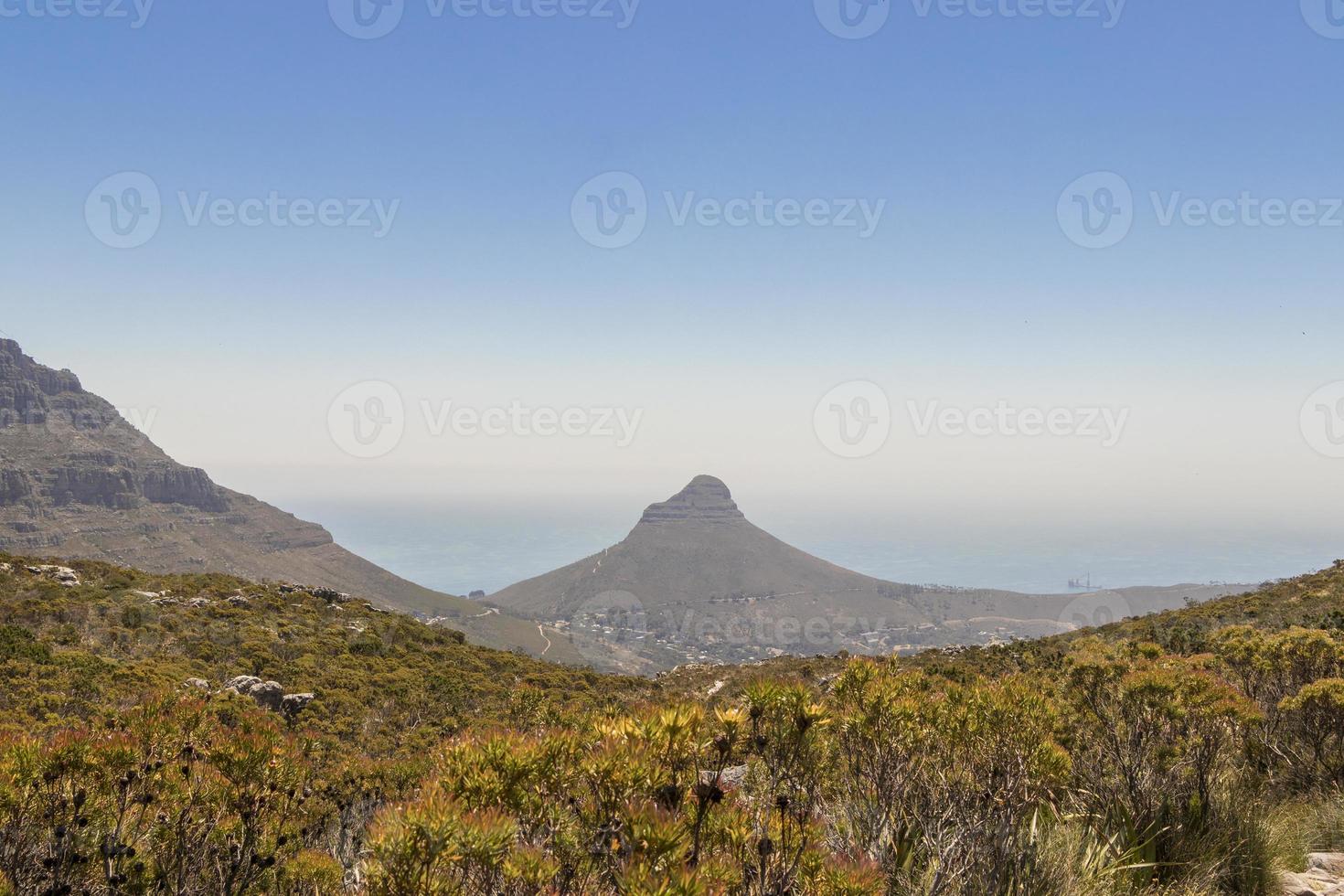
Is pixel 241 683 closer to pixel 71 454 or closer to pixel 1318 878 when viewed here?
pixel 1318 878

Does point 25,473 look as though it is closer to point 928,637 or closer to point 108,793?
point 108,793

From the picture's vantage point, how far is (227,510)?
507ft

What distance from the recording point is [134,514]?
132500 mm

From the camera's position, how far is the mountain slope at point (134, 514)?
108188 mm

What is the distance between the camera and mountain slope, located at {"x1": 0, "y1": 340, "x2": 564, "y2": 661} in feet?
355

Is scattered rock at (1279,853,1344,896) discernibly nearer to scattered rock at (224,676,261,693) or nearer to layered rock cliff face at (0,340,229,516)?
scattered rock at (224,676,261,693)

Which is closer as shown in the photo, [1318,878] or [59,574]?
[1318,878]

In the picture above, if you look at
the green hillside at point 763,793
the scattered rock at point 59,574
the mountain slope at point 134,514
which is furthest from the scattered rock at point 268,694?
the mountain slope at point 134,514

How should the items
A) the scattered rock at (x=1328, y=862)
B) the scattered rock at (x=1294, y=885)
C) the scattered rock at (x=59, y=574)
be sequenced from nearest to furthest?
the scattered rock at (x=1294, y=885) → the scattered rock at (x=1328, y=862) → the scattered rock at (x=59, y=574)

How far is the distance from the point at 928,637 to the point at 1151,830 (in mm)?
187735

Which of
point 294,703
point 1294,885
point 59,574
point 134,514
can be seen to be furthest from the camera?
point 134,514

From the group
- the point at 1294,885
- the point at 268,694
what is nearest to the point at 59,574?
the point at 268,694

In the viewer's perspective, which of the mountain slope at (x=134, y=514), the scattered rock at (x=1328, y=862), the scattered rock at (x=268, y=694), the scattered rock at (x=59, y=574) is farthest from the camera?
the mountain slope at (x=134, y=514)

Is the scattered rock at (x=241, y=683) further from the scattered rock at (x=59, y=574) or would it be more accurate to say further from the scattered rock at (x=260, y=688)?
the scattered rock at (x=59, y=574)
